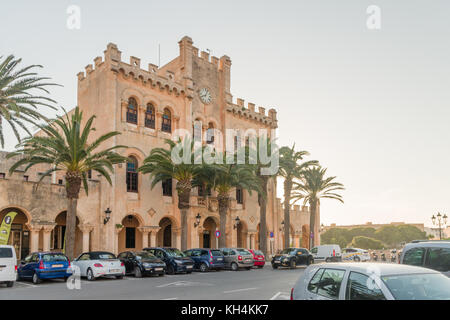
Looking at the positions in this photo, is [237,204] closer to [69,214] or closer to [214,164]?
[214,164]

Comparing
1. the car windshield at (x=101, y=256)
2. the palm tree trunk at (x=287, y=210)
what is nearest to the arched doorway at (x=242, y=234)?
the palm tree trunk at (x=287, y=210)

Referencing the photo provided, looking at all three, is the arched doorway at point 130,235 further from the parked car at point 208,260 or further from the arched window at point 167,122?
the parked car at point 208,260

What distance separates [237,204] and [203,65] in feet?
43.9

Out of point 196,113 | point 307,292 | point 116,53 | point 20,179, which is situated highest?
point 116,53

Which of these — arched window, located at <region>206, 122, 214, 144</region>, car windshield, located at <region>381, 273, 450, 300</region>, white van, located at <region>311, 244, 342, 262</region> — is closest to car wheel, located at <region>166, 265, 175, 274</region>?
arched window, located at <region>206, 122, 214, 144</region>

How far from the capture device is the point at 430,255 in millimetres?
9852

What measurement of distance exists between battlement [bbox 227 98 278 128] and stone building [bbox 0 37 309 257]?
13cm

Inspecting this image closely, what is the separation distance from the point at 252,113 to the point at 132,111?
564 inches

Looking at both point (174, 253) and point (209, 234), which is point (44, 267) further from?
point (209, 234)

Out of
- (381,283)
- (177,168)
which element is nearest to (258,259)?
(177,168)

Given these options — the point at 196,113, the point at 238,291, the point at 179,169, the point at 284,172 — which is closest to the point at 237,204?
the point at 284,172

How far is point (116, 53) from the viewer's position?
33000 mm

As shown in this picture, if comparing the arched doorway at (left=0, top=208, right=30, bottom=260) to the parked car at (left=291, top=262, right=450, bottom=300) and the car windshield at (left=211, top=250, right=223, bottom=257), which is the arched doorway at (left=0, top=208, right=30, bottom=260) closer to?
the car windshield at (left=211, top=250, right=223, bottom=257)

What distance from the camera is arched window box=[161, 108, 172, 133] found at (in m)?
36.0
